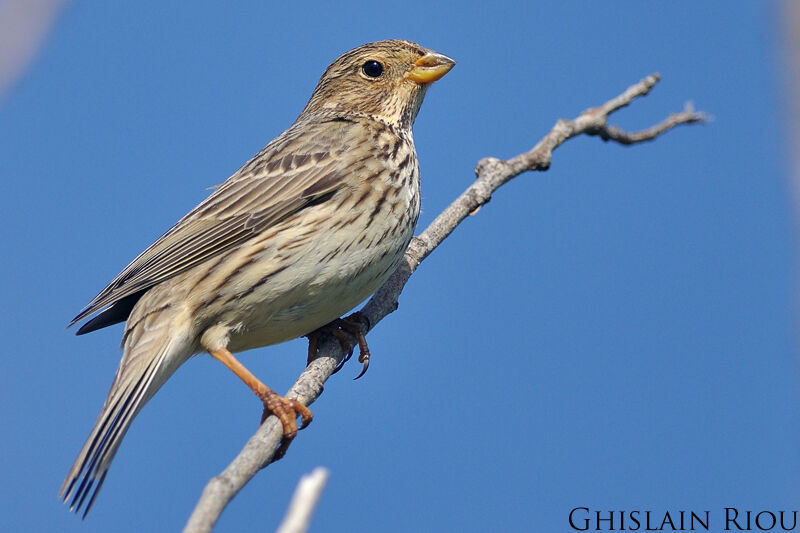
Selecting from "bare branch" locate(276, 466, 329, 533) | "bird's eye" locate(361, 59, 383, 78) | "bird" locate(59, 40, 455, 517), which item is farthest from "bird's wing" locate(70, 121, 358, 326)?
"bare branch" locate(276, 466, 329, 533)

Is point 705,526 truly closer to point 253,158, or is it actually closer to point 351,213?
point 351,213

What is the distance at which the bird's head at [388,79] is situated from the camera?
6992 mm

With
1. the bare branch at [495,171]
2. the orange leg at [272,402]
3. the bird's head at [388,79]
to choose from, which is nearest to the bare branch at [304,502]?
the orange leg at [272,402]

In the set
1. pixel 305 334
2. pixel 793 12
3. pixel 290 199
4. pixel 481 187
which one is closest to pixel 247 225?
pixel 290 199

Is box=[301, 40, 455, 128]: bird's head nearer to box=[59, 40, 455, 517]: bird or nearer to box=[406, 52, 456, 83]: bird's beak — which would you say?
box=[406, 52, 456, 83]: bird's beak

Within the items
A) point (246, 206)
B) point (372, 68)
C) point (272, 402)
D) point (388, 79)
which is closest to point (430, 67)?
point (388, 79)

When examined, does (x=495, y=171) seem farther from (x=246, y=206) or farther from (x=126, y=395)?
(x=126, y=395)

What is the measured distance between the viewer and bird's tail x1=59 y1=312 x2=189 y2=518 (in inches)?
194

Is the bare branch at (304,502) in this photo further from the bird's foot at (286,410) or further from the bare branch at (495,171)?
the bare branch at (495,171)

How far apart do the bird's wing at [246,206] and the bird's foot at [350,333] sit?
2.66 feet

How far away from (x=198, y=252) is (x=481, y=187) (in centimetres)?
198

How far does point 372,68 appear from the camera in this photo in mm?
7199

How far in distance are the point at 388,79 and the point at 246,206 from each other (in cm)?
163

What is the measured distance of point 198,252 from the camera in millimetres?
6059
